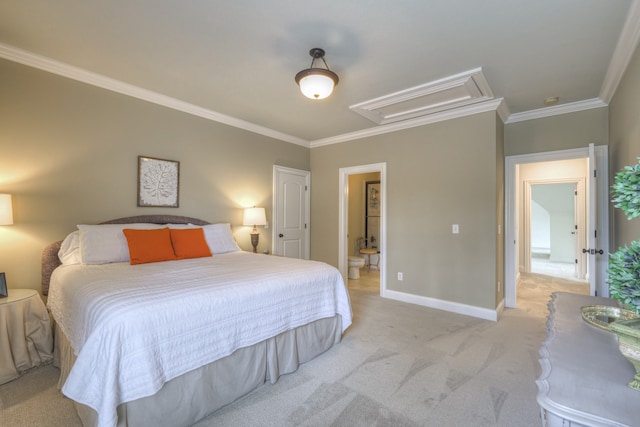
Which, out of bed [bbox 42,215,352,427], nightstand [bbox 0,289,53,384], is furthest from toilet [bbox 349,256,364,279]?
nightstand [bbox 0,289,53,384]

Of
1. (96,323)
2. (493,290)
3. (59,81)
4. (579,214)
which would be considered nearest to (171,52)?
(59,81)

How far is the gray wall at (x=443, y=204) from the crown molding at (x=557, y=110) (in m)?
0.54

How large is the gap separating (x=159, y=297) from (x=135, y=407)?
538 mm

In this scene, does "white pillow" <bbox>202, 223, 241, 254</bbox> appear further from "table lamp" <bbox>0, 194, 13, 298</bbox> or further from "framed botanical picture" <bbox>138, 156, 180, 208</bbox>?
"table lamp" <bbox>0, 194, 13, 298</bbox>

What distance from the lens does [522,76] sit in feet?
9.28

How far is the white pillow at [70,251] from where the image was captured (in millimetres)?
2570

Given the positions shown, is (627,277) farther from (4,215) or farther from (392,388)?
(4,215)

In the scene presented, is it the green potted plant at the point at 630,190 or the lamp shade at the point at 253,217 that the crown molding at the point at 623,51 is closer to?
the green potted plant at the point at 630,190

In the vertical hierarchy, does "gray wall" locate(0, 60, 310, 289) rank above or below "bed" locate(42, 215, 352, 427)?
above

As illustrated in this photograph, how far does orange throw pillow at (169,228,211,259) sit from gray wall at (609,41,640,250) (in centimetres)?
385

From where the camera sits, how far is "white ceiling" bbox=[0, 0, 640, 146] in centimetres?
196

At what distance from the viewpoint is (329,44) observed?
2.33 metres

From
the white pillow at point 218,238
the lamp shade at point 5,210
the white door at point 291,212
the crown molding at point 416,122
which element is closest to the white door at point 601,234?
the crown molding at point 416,122

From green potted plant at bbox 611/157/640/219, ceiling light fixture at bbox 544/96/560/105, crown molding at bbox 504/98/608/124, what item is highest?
ceiling light fixture at bbox 544/96/560/105
